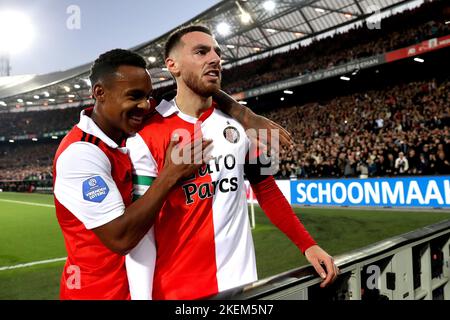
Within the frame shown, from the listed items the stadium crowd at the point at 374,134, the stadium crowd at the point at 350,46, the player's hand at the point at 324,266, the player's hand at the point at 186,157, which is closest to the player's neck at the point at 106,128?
the player's hand at the point at 186,157

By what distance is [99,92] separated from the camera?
1.44 metres

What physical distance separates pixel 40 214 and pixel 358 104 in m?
→ 15.0

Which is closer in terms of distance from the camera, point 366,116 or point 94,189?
point 94,189

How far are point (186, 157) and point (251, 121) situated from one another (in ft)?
1.85

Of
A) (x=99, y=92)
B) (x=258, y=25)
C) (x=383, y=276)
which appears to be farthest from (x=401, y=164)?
(x=258, y=25)

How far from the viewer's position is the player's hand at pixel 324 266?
1617 millimetres

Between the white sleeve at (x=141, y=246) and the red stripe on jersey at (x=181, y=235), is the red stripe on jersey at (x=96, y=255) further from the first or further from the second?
the red stripe on jersey at (x=181, y=235)

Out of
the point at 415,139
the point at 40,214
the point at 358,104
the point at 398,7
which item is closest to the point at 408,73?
the point at 358,104

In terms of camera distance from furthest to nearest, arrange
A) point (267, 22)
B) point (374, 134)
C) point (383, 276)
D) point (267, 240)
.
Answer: point (267, 22) < point (374, 134) < point (267, 240) < point (383, 276)

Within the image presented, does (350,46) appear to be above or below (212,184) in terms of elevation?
above

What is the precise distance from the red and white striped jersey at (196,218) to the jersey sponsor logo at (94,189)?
20cm

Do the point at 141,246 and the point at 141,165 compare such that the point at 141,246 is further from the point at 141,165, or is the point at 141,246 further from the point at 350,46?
the point at 350,46
